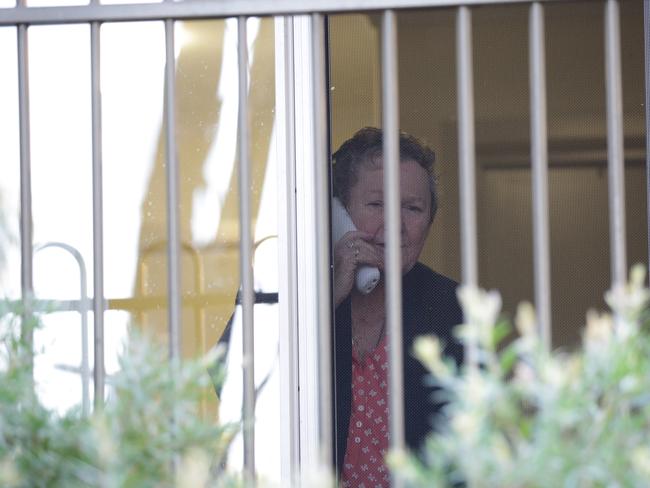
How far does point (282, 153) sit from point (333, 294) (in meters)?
0.47

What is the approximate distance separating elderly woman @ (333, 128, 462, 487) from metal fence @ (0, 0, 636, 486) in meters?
1.77

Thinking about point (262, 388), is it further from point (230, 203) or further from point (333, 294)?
point (230, 203)

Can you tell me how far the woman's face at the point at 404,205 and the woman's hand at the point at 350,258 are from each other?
35mm

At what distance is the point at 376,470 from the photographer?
3363 mm

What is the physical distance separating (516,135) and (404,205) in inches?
19.4

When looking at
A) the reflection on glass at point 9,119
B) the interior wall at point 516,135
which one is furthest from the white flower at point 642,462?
the reflection on glass at point 9,119

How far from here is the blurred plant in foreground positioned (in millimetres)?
992

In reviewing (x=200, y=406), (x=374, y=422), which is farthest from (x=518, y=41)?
(x=200, y=406)

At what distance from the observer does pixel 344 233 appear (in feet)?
11.4

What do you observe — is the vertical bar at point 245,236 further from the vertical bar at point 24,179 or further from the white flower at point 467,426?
the white flower at point 467,426

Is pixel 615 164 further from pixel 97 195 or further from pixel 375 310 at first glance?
pixel 375 310

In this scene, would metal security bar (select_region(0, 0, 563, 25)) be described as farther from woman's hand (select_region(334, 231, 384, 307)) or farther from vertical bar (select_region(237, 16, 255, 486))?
woman's hand (select_region(334, 231, 384, 307))

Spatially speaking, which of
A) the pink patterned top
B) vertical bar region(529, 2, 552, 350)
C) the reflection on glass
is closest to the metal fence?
vertical bar region(529, 2, 552, 350)

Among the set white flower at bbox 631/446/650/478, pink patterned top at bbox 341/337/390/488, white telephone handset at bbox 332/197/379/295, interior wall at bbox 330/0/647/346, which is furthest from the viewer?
interior wall at bbox 330/0/647/346
